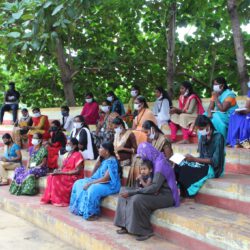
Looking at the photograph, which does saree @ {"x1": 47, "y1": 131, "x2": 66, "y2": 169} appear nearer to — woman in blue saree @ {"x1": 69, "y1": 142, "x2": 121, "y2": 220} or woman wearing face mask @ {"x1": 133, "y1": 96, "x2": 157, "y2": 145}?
woman wearing face mask @ {"x1": 133, "y1": 96, "x2": 157, "y2": 145}

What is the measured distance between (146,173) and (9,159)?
17.3 ft

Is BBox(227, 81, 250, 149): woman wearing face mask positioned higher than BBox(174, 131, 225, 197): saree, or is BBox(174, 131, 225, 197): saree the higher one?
BBox(227, 81, 250, 149): woman wearing face mask

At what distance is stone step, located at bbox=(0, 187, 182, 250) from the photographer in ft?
15.2

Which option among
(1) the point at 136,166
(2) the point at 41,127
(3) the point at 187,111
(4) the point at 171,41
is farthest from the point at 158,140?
(2) the point at 41,127

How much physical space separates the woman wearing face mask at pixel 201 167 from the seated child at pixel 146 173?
398mm

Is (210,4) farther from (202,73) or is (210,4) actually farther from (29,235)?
(29,235)

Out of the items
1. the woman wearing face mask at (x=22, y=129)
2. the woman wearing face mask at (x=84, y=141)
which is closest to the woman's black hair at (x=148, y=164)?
the woman wearing face mask at (x=84, y=141)

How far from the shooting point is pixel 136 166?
18.1 ft

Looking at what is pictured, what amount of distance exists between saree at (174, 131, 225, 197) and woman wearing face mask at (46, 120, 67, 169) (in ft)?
12.8

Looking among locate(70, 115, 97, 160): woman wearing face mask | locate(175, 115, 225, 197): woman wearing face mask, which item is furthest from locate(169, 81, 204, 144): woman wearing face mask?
locate(175, 115, 225, 197): woman wearing face mask

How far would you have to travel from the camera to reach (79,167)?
7078mm

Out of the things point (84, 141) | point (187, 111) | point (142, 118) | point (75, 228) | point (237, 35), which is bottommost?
point (75, 228)

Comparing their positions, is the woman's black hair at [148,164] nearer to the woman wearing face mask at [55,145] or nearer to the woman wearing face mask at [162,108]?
the woman wearing face mask at [162,108]

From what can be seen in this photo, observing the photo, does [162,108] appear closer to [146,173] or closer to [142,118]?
[142,118]
